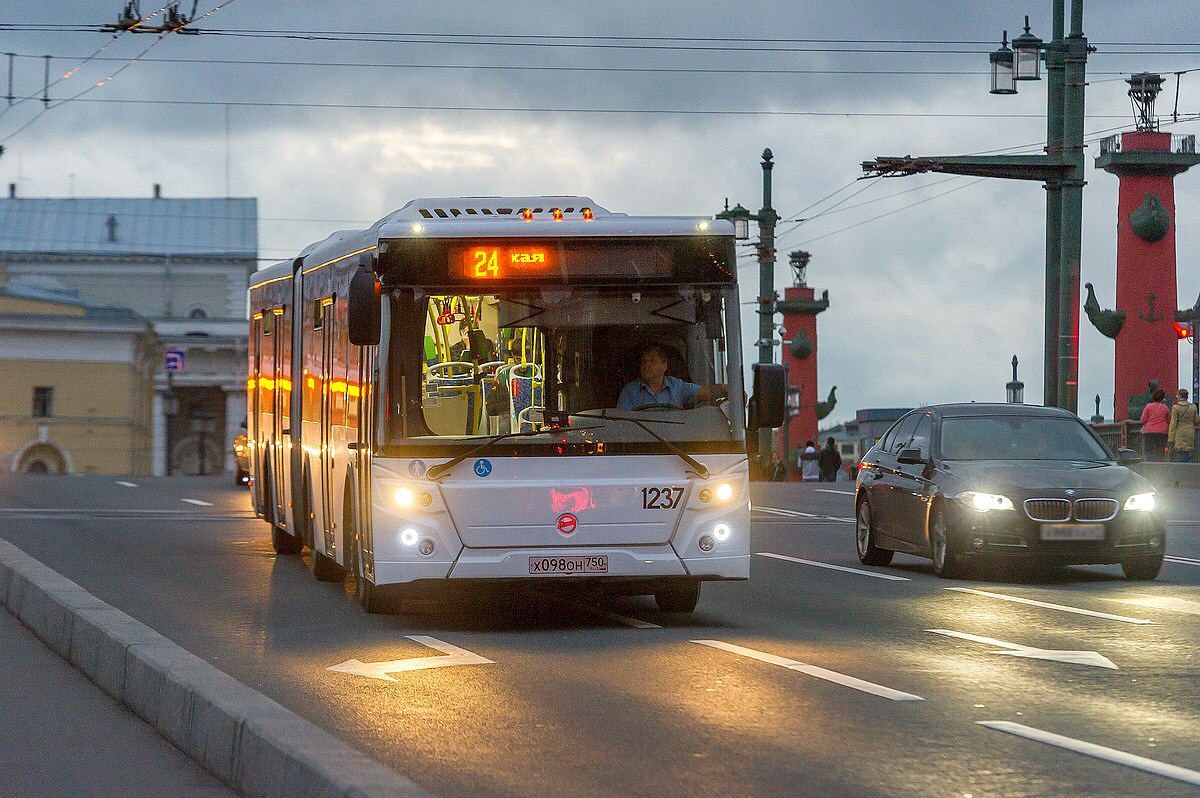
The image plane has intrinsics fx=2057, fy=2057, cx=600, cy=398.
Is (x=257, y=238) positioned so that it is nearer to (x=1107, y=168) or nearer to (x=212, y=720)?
(x=1107, y=168)

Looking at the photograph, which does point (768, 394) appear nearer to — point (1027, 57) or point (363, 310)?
point (363, 310)

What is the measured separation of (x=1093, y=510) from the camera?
17203 millimetres

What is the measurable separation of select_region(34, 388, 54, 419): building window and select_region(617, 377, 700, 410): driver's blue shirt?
295ft

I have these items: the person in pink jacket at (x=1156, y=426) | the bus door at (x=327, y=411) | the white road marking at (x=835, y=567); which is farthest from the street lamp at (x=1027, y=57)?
the bus door at (x=327, y=411)

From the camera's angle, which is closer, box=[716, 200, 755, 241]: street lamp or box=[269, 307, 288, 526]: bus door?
box=[269, 307, 288, 526]: bus door

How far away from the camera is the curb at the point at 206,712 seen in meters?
6.55

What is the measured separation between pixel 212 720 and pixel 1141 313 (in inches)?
1945

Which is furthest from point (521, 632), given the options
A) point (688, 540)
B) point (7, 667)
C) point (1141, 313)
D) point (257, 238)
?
point (257, 238)

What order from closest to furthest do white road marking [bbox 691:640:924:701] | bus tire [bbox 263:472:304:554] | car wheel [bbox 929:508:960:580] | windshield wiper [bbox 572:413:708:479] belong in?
white road marking [bbox 691:640:924:701] < windshield wiper [bbox 572:413:708:479] < car wheel [bbox 929:508:960:580] < bus tire [bbox 263:472:304:554]

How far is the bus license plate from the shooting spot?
1291cm

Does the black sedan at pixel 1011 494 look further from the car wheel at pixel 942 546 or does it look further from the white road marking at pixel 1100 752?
the white road marking at pixel 1100 752

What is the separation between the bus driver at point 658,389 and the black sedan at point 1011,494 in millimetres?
4956

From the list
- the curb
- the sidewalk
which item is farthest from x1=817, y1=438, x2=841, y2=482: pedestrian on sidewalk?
the sidewalk

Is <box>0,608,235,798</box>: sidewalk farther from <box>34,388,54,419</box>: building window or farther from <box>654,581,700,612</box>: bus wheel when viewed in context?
<box>34,388,54,419</box>: building window
